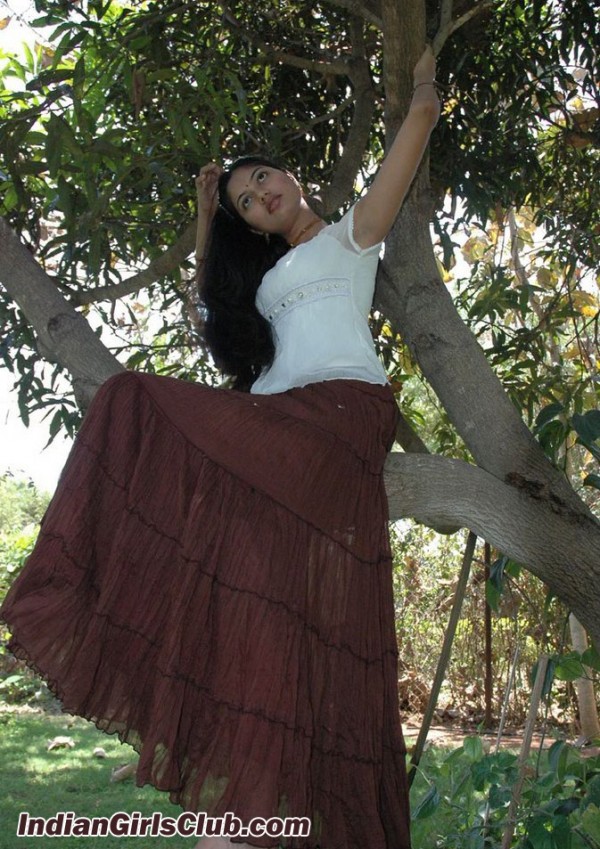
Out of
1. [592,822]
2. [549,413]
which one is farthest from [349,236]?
[592,822]

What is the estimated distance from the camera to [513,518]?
6.30 feet

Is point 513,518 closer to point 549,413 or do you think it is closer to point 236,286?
point 549,413

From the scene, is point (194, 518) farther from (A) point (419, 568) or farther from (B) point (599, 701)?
(A) point (419, 568)

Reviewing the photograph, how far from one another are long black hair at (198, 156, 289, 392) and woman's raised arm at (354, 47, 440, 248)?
36 cm

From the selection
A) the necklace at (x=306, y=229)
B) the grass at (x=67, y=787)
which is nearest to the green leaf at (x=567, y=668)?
the necklace at (x=306, y=229)

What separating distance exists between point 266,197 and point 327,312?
35 centimetres

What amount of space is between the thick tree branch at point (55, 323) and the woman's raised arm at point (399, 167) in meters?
0.60

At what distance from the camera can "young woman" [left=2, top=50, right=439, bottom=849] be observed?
5.13ft

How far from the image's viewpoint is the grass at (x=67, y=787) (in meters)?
3.06

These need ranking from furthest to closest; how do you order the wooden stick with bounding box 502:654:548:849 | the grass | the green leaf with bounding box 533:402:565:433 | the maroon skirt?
the grass < the green leaf with bounding box 533:402:565:433 < the wooden stick with bounding box 502:654:548:849 < the maroon skirt

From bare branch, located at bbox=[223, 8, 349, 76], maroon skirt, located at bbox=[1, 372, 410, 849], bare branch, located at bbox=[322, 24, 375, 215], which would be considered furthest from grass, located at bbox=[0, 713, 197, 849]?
bare branch, located at bbox=[223, 8, 349, 76]

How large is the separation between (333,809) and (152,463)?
673mm

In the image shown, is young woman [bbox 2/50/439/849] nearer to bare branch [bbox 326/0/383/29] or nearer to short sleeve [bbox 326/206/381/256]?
short sleeve [bbox 326/206/381/256]

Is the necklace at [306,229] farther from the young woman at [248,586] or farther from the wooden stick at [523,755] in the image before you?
the wooden stick at [523,755]
